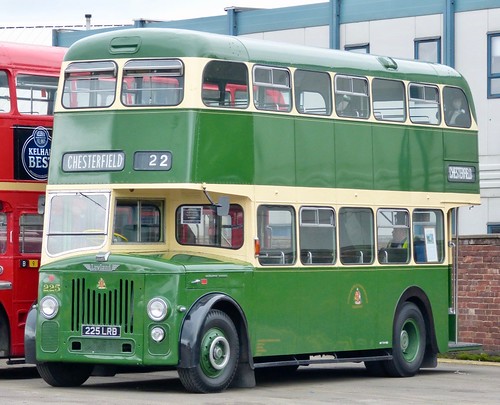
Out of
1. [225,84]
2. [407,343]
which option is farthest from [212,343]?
[407,343]

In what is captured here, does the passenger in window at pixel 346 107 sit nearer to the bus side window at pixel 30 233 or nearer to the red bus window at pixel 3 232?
the bus side window at pixel 30 233

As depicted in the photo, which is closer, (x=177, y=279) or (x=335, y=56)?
(x=177, y=279)

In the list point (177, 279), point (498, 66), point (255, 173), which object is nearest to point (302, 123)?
point (255, 173)

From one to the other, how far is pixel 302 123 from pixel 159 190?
233 cm

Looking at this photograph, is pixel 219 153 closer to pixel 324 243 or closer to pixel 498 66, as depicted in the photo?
pixel 324 243

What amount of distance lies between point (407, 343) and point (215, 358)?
4825mm

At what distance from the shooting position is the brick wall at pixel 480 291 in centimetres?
2631

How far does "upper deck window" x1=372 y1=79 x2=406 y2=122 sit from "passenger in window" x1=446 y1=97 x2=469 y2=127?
1.23 m

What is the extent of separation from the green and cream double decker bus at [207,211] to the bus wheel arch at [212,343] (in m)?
0.02

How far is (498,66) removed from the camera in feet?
127

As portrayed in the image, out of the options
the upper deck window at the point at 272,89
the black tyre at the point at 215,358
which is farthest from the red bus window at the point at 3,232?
the upper deck window at the point at 272,89

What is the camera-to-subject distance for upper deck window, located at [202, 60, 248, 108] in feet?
60.9

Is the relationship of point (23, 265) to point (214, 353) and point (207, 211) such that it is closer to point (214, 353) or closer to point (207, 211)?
point (207, 211)

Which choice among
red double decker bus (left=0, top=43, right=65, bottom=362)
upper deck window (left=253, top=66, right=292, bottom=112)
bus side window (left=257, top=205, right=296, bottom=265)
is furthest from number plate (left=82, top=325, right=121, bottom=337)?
upper deck window (left=253, top=66, right=292, bottom=112)
